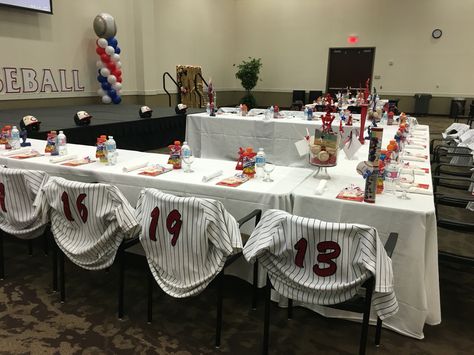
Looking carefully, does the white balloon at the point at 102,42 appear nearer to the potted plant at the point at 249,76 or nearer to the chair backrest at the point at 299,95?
the potted plant at the point at 249,76

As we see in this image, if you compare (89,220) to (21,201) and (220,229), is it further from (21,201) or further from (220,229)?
(220,229)

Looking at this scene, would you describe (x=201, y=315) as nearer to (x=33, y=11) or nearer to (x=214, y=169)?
(x=214, y=169)

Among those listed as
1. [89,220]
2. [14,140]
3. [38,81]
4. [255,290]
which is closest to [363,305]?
[255,290]

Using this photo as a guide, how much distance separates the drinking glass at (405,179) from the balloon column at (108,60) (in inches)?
266

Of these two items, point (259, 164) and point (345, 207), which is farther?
point (259, 164)

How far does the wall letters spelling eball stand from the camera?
662cm

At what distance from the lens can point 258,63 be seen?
12445 mm

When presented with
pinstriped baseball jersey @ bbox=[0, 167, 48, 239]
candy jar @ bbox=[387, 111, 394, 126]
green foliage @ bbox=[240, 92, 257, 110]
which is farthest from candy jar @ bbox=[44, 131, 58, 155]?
green foliage @ bbox=[240, 92, 257, 110]

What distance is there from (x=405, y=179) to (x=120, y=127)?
13.5 feet

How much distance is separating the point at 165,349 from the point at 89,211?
2.36 feet

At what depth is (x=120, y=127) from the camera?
539 centimetres

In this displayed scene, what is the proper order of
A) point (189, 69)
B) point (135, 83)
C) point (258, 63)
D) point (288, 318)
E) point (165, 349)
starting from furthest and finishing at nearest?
point (258, 63) < point (189, 69) < point (135, 83) < point (288, 318) < point (165, 349)

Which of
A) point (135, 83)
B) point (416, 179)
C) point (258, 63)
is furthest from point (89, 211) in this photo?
point (258, 63)

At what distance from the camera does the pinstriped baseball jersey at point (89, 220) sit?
180 centimetres
